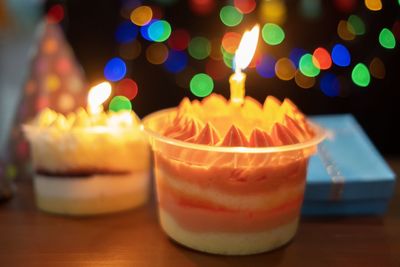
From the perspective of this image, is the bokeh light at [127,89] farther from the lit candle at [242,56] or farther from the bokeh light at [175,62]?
the lit candle at [242,56]

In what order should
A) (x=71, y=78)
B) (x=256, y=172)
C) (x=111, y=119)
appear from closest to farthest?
(x=256, y=172) → (x=111, y=119) → (x=71, y=78)

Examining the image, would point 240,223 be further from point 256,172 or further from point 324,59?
point 324,59

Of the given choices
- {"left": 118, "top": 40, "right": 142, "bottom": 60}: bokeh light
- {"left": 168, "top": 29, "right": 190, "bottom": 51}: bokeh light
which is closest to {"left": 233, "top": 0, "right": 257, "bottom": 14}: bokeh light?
{"left": 168, "top": 29, "right": 190, "bottom": 51}: bokeh light

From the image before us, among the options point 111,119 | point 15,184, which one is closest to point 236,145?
point 111,119

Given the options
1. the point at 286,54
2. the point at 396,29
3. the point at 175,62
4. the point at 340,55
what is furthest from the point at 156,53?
the point at 396,29

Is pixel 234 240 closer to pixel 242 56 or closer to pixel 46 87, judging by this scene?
pixel 242 56

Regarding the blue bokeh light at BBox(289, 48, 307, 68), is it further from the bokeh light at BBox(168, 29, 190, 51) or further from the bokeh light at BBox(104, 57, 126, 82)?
the bokeh light at BBox(104, 57, 126, 82)
